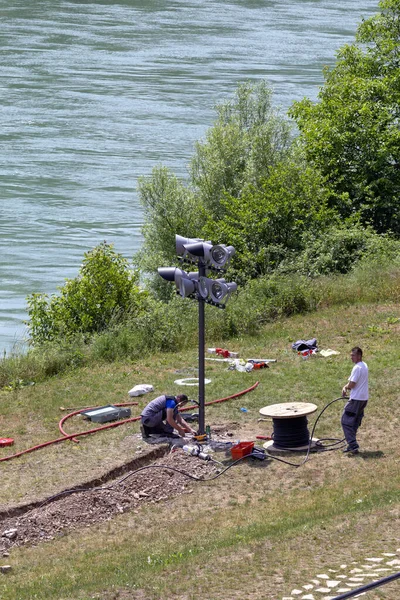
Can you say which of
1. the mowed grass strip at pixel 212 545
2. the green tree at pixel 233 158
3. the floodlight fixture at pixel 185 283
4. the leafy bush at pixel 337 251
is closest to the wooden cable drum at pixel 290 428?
the mowed grass strip at pixel 212 545

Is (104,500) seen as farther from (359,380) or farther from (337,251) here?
(337,251)

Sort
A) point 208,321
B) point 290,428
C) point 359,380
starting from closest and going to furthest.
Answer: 1. point 359,380
2. point 290,428
3. point 208,321

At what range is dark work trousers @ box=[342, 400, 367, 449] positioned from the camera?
13.4 meters

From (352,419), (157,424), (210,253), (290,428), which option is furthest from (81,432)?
(352,419)

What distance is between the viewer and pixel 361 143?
32219 mm

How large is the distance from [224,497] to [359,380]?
2.46 metres

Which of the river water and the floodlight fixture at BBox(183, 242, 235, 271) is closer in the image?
the floodlight fixture at BBox(183, 242, 235, 271)

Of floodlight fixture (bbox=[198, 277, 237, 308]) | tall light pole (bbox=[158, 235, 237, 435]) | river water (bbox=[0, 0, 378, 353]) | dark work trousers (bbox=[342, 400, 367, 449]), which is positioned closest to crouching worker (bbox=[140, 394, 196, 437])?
tall light pole (bbox=[158, 235, 237, 435])

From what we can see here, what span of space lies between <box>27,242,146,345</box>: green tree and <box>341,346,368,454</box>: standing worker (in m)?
11.2

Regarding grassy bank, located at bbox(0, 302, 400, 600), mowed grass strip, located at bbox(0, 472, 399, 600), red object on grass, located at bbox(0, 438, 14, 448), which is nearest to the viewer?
mowed grass strip, located at bbox(0, 472, 399, 600)

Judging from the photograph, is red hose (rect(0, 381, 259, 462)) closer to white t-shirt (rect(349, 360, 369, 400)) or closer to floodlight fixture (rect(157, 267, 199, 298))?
floodlight fixture (rect(157, 267, 199, 298))

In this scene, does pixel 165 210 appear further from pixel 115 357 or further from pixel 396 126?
pixel 115 357

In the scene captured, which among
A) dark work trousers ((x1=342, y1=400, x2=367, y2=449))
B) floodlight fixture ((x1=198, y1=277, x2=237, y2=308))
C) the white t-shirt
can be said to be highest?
floodlight fixture ((x1=198, y1=277, x2=237, y2=308))

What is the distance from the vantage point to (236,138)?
3584cm
